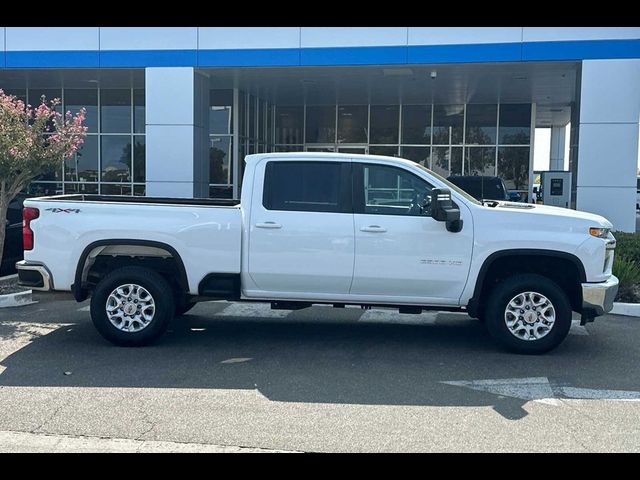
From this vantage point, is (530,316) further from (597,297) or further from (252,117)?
(252,117)

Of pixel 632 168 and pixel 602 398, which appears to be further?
pixel 632 168

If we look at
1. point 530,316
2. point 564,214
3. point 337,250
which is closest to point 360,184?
point 337,250

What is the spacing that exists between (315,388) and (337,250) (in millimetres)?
1576

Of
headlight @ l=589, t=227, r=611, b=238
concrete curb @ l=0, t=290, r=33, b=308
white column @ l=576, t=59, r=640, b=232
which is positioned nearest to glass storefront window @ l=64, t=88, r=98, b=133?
concrete curb @ l=0, t=290, r=33, b=308

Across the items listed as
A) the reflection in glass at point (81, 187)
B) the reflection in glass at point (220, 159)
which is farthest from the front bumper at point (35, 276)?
the reflection in glass at point (81, 187)

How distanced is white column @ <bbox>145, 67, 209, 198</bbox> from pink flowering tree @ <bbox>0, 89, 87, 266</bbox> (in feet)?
15.5

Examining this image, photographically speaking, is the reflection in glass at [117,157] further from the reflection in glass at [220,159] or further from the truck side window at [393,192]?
the truck side window at [393,192]

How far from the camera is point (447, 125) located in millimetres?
22969

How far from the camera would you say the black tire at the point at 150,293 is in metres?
7.24

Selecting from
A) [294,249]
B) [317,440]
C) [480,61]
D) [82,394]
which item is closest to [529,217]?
[294,249]

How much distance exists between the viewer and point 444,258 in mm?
7012

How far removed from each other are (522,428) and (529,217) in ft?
8.20

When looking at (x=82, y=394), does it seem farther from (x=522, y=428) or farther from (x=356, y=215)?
(x=522, y=428)

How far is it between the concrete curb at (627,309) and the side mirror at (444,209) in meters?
3.59
